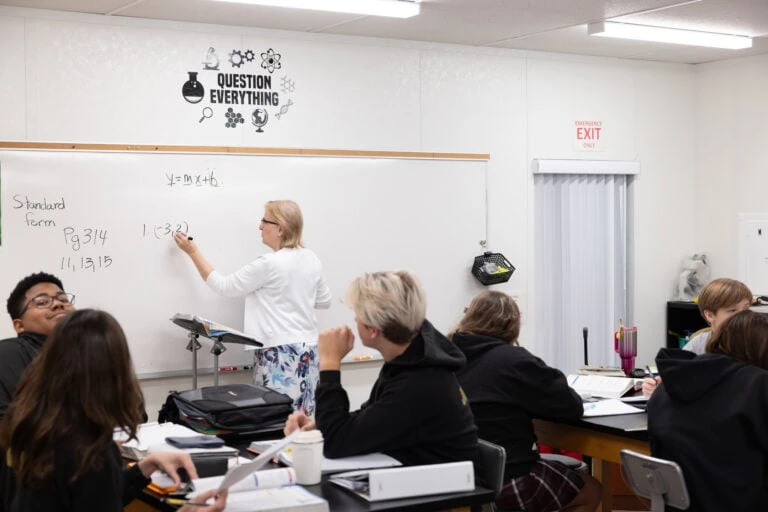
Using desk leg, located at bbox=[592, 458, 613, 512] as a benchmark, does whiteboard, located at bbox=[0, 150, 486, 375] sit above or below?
above

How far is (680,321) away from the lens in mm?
7344

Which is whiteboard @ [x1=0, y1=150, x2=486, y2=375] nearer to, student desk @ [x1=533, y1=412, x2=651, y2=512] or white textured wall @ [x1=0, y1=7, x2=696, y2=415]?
white textured wall @ [x1=0, y1=7, x2=696, y2=415]

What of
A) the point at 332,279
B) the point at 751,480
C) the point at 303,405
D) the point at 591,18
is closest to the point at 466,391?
the point at 751,480

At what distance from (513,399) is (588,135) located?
143 inches

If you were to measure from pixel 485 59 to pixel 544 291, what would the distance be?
162 cm

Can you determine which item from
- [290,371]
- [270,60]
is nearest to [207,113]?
[270,60]

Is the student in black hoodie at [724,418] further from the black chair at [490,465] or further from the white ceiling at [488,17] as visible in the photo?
the white ceiling at [488,17]

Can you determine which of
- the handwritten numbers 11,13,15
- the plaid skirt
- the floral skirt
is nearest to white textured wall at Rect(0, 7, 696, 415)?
the floral skirt

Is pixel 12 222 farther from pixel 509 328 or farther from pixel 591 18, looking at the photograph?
pixel 591 18

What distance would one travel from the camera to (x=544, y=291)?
22.6ft

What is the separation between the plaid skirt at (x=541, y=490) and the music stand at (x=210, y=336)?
69.7 inches

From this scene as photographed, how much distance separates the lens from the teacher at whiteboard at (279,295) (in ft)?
17.5

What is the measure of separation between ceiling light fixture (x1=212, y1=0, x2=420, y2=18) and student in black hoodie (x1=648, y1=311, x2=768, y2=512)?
101 inches

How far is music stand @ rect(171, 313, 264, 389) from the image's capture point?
5012 mm
